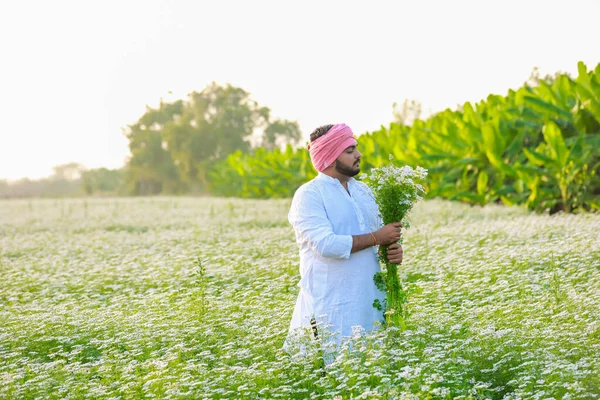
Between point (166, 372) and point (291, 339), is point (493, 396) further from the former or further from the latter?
point (166, 372)

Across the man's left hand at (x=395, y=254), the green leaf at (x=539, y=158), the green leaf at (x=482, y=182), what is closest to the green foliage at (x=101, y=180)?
the green leaf at (x=482, y=182)

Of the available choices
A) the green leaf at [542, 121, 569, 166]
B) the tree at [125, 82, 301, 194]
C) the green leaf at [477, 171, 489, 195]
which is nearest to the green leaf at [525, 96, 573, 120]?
the green leaf at [542, 121, 569, 166]

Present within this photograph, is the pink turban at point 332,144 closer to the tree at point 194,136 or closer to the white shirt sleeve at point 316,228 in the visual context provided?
the white shirt sleeve at point 316,228

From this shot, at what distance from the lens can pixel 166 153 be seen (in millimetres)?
43688

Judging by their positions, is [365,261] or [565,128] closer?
[365,261]

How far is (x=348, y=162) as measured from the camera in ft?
15.6

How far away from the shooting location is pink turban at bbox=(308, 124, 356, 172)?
4680mm

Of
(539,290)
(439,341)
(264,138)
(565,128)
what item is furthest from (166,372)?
(264,138)

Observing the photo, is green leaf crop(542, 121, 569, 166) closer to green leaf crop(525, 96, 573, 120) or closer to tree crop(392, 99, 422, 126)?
green leaf crop(525, 96, 573, 120)

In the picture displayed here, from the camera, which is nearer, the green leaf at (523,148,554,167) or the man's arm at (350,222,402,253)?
the man's arm at (350,222,402,253)

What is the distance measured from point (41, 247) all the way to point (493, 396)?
31.4 feet

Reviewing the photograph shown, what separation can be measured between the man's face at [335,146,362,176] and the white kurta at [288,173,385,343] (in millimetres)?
93

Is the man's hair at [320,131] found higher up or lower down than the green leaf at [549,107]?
lower down

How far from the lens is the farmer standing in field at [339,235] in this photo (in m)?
4.62
